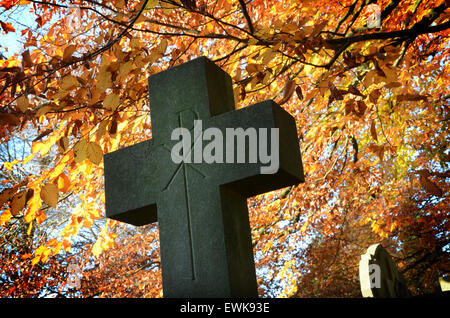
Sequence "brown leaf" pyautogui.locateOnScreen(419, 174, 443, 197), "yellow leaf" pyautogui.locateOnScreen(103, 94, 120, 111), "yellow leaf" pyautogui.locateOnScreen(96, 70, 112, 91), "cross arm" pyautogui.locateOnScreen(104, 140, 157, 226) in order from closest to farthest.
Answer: "cross arm" pyautogui.locateOnScreen(104, 140, 157, 226), "yellow leaf" pyautogui.locateOnScreen(103, 94, 120, 111), "yellow leaf" pyautogui.locateOnScreen(96, 70, 112, 91), "brown leaf" pyautogui.locateOnScreen(419, 174, 443, 197)

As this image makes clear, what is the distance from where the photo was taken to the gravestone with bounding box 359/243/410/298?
459 centimetres

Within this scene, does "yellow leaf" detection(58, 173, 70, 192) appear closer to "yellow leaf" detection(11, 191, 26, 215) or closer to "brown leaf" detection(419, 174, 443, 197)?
"yellow leaf" detection(11, 191, 26, 215)

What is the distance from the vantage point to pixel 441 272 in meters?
15.3

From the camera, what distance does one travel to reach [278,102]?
19.6ft

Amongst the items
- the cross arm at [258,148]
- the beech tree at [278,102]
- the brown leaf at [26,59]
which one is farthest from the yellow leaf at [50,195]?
the cross arm at [258,148]

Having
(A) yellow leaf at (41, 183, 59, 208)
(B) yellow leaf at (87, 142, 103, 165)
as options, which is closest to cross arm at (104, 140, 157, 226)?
(B) yellow leaf at (87, 142, 103, 165)

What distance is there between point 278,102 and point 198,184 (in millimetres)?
3465

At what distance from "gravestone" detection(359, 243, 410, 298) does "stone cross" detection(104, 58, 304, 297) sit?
2236 millimetres

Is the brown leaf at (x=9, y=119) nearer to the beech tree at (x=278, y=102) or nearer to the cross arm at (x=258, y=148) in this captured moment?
the beech tree at (x=278, y=102)

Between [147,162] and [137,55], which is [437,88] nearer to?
[137,55]

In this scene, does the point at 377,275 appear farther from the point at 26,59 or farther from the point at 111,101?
the point at 26,59

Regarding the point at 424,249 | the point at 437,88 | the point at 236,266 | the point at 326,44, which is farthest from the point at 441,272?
the point at 236,266

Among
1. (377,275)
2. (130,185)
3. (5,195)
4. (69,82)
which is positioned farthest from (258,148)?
(377,275)

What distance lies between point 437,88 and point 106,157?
11.3 m
